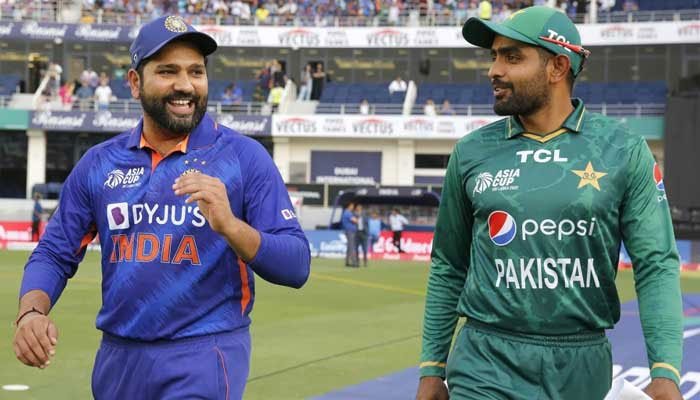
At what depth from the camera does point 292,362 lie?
10875 mm

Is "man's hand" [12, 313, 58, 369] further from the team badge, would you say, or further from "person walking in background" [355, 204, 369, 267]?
"person walking in background" [355, 204, 369, 267]

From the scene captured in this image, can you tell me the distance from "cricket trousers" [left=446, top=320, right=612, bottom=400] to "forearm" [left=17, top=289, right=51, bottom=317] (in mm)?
1529

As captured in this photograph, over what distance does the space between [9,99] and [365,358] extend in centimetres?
4054

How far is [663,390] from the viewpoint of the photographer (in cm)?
348

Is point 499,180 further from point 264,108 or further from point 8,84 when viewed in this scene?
point 8,84

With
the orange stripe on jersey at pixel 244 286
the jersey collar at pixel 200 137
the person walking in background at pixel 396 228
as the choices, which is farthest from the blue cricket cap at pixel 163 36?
the person walking in background at pixel 396 228

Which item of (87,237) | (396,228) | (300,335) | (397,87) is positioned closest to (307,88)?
(397,87)

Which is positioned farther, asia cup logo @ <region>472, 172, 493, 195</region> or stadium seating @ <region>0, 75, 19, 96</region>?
stadium seating @ <region>0, 75, 19, 96</region>

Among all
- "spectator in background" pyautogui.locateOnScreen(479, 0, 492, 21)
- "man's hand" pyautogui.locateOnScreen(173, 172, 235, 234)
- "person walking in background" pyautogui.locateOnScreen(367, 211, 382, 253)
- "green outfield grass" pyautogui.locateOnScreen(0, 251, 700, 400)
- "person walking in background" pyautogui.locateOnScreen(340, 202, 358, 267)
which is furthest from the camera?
"spectator in background" pyautogui.locateOnScreen(479, 0, 492, 21)

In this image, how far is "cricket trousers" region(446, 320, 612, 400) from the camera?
382 cm

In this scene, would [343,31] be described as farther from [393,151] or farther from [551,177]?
[551,177]

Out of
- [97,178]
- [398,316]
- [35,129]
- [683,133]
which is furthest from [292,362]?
[35,129]

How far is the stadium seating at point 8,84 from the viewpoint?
49031 mm

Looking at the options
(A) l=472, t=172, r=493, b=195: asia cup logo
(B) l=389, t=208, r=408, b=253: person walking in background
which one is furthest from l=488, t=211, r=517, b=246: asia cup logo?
(B) l=389, t=208, r=408, b=253: person walking in background
